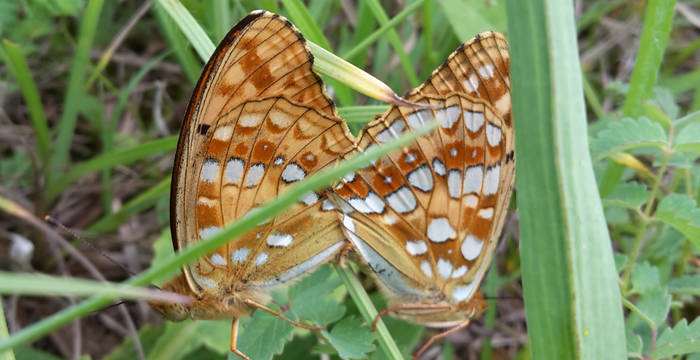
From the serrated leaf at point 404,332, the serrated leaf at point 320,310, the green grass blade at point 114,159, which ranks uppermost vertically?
the green grass blade at point 114,159

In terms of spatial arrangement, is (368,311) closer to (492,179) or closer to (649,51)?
(492,179)

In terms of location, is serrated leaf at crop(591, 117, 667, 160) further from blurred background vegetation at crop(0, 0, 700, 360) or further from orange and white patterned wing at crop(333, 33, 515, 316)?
orange and white patterned wing at crop(333, 33, 515, 316)

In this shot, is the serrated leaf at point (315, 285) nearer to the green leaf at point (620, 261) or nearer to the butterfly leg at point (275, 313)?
the butterfly leg at point (275, 313)

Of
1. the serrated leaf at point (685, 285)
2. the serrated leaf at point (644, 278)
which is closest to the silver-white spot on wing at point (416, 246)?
the serrated leaf at point (644, 278)

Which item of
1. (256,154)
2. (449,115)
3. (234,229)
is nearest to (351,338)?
(256,154)

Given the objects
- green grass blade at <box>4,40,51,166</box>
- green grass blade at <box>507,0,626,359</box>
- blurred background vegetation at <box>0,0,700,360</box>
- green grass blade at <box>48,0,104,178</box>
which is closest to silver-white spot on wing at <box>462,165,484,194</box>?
blurred background vegetation at <box>0,0,700,360</box>

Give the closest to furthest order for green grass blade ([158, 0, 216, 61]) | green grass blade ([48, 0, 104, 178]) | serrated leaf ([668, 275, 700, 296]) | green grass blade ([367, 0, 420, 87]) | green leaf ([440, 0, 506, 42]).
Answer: green grass blade ([158, 0, 216, 61]), serrated leaf ([668, 275, 700, 296]), green grass blade ([367, 0, 420, 87]), green grass blade ([48, 0, 104, 178]), green leaf ([440, 0, 506, 42])

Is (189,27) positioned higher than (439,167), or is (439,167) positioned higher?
(189,27)
